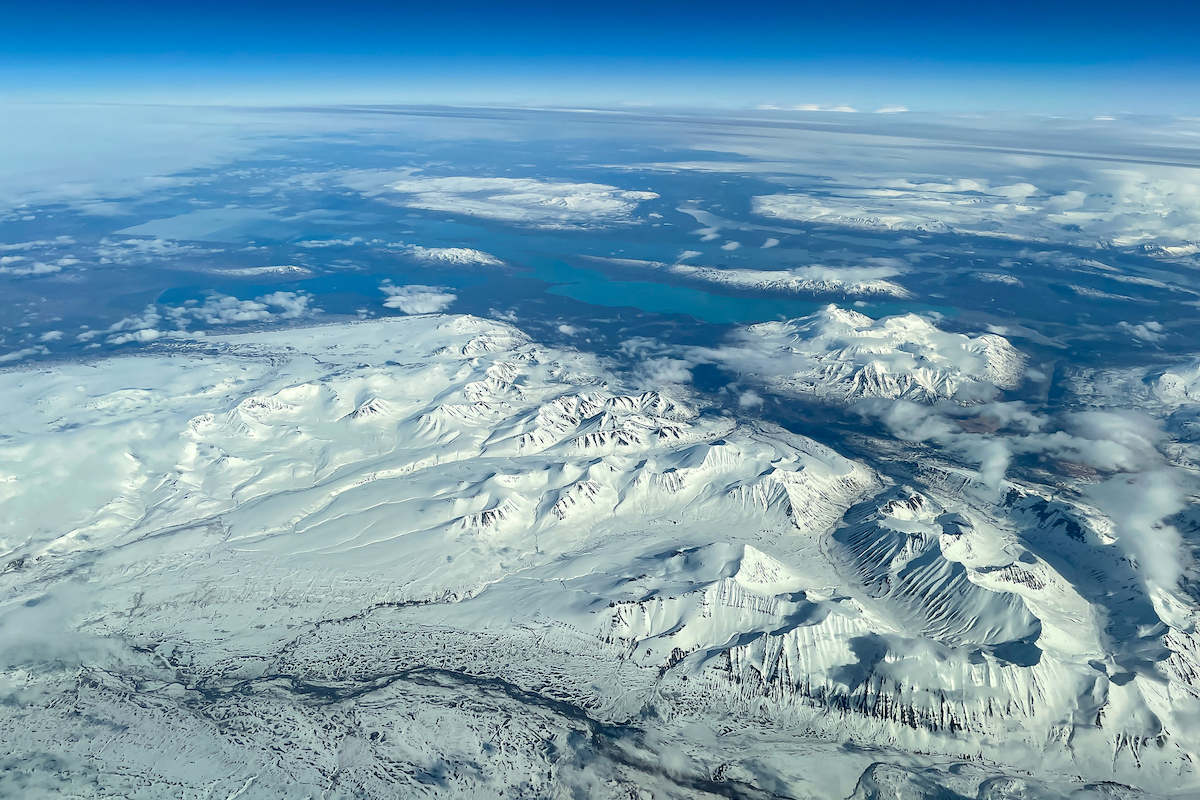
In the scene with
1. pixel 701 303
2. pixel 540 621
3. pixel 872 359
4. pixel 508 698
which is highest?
pixel 872 359

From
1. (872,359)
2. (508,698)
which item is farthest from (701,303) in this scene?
(508,698)

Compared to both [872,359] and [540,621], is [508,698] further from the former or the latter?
[872,359]

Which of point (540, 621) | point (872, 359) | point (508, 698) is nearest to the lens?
point (508, 698)

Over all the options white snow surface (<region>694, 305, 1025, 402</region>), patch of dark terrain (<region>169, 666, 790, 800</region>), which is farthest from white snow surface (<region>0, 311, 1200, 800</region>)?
white snow surface (<region>694, 305, 1025, 402</region>)

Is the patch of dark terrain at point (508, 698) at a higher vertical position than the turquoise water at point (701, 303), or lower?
lower

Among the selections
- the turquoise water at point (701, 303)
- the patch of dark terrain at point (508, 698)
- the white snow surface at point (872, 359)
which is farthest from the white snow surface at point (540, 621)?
the turquoise water at point (701, 303)

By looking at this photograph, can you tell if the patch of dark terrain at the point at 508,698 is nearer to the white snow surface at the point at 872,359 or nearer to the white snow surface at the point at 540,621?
the white snow surface at the point at 540,621
